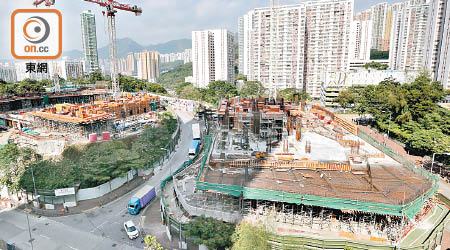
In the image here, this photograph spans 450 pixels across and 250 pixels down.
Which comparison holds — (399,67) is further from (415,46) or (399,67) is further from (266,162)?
(266,162)

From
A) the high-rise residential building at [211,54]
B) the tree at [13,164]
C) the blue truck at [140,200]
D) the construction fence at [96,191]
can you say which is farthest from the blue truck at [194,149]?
the high-rise residential building at [211,54]

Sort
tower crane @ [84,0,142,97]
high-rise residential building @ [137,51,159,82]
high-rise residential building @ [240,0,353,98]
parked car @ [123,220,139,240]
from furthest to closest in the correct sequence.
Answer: high-rise residential building @ [137,51,159,82] → high-rise residential building @ [240,0,353,98] → tower crane @ [84,0,142,97] → parked car @ [123,220,139,240]

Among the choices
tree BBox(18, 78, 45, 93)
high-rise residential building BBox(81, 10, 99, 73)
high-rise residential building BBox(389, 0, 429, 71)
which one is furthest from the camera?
high-rise residential building BBox(81, 10, 99, 73)

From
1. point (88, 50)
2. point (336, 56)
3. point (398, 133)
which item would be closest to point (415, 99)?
point (398, 133)

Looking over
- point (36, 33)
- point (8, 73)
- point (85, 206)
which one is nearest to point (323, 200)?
point (36, 33)

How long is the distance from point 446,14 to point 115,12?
72237mm

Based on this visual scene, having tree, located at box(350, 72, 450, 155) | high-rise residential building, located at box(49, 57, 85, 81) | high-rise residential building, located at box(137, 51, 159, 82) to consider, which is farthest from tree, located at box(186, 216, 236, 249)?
high-rise residential building, located at box(137, 51, 159, 82)

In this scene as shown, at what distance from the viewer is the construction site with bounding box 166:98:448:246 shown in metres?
16.0

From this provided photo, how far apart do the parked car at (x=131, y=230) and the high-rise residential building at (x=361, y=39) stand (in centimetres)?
10603

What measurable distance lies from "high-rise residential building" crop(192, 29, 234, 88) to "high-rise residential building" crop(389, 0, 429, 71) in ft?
187

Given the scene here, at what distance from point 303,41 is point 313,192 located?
63000 mm

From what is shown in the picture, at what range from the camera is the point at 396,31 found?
9175 centimetres

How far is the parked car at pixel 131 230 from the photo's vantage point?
62.2 ft

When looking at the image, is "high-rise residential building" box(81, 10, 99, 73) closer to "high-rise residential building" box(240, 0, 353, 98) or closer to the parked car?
"high-rise residential building" box(240, 0, 353, 98)
